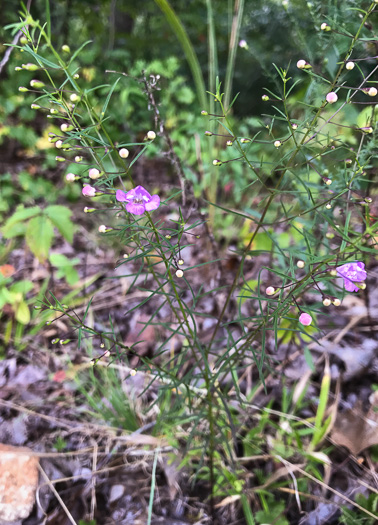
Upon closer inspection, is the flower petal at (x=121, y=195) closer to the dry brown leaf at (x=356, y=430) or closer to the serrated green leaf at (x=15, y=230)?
the dry brown leaf at (x=356, y=430)

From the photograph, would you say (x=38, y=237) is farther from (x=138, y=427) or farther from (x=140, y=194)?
(x=140, y=194)

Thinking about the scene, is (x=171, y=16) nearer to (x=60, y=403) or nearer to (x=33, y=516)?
(x=60, y=403)

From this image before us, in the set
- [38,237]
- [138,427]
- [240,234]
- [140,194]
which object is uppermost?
[140,194]

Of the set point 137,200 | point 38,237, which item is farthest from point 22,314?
point 137,200

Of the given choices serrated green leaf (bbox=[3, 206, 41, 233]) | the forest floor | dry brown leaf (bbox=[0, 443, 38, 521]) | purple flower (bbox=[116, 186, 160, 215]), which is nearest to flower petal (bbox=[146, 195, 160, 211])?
purple flower (bbox=[116, 186, 160, 215])

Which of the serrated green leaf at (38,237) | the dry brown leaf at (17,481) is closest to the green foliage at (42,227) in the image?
the serrated green leaf at (38,237)

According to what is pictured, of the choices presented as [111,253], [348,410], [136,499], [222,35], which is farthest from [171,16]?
[222,35]
